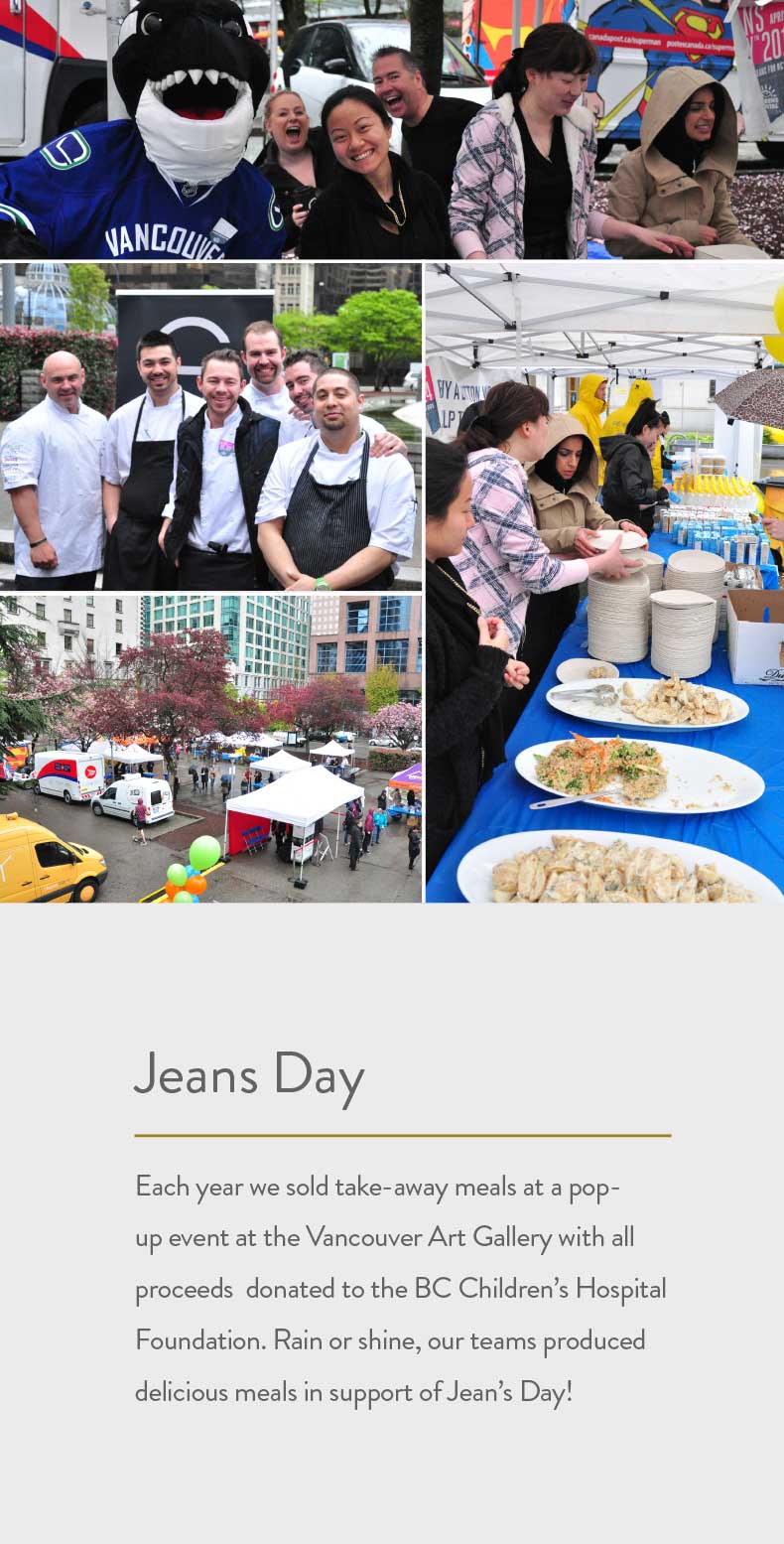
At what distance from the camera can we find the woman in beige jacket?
8.61 feet

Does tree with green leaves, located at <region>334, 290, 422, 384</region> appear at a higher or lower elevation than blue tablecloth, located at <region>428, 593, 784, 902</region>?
higher

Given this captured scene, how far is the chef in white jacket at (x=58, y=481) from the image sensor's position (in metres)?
1.93

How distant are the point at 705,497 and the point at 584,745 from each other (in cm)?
345

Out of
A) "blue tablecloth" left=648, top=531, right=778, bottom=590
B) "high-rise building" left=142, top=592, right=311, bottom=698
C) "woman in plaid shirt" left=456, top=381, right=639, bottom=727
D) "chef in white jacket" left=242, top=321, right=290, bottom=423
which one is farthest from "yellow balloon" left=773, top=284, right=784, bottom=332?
"high-rise building" left=142, top=592, right=311, bottom=698

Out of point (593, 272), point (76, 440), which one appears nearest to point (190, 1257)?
point (76, 440)

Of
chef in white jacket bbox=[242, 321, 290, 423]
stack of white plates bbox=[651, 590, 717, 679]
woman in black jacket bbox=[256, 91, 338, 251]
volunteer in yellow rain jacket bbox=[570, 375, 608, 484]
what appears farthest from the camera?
volunteer in yellow rain jacket bbox=[570, 375, 608, 484]

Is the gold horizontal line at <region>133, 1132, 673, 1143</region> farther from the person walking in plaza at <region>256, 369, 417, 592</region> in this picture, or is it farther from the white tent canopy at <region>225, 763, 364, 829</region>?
the person walking in plaza at <region>256, 369, 417, 592</region>

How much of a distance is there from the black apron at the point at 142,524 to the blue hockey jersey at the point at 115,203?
1.64ft

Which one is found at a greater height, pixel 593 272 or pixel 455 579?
pixel 593 272

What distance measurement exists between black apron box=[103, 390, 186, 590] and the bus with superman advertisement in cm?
314

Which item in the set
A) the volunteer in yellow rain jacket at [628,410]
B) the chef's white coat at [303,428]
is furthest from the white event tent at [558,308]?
the volunteer in yellow rain jacket at [628,410]

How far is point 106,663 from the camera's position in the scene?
206 centimetres

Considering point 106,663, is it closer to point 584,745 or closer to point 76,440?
point 76,440

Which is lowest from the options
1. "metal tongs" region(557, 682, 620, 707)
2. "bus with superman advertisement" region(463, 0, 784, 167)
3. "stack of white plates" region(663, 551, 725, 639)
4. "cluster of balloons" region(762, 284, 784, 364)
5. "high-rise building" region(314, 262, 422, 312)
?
"metal tongs" region(557, 682, 620, 707)
